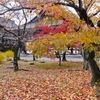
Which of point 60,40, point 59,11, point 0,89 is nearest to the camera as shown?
point 60,40

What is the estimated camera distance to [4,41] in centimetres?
3534

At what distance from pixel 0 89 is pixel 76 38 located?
375cm

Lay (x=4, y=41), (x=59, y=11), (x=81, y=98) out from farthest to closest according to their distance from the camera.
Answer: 1. (x=4, y=41)
2. (x=59, y=11)
3. (x=81, y=98)

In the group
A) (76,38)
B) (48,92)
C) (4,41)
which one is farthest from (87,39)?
(4,41)

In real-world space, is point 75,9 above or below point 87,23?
above

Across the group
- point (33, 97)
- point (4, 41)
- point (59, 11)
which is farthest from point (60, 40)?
point (4, 41)

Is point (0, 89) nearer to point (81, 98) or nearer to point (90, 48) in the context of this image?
point (81, 98)

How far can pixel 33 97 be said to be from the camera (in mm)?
6254

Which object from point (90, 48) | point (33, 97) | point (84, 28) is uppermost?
point (84, 28)

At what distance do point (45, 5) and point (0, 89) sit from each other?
3.81 meters

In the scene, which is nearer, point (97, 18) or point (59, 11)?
point (59, 11)

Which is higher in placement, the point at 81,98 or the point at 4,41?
the point at 4,41

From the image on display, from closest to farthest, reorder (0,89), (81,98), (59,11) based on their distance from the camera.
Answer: (81,98) < (59,11) < (0,89)

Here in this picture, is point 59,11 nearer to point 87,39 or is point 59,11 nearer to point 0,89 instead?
point 87,39
